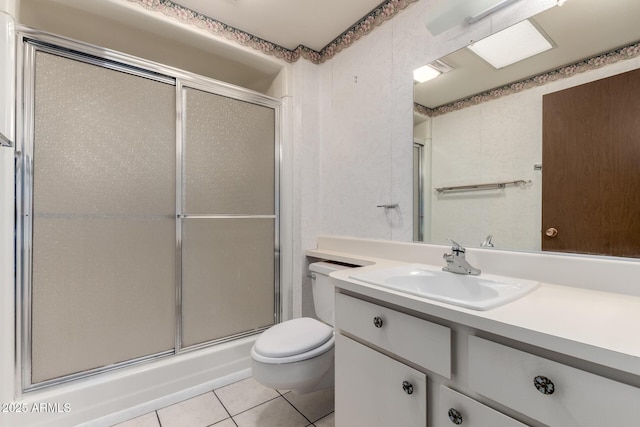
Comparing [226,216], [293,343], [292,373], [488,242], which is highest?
[226,216]

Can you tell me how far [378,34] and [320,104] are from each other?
0.63m

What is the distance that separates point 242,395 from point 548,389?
5.19 feet

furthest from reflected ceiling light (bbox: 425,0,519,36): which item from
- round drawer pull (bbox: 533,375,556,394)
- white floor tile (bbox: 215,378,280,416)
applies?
white floor tile (bbox: 215,378,280,416)

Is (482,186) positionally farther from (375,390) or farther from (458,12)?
(375,390)

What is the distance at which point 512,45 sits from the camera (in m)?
1.21

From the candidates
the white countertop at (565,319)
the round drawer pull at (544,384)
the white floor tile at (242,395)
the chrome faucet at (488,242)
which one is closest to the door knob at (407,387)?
the white countertop at (565,319)

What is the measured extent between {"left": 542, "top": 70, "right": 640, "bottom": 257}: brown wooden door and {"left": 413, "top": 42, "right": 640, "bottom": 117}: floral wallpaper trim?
67 mm

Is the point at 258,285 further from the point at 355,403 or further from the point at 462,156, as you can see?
the point at 462,156

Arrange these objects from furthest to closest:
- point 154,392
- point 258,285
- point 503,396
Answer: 1. point 258,285
2. point 154,392
3. point 503,396

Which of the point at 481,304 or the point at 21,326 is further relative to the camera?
the point at 21,326

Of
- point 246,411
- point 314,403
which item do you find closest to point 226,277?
point 246,411

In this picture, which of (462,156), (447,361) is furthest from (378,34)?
(447,361)

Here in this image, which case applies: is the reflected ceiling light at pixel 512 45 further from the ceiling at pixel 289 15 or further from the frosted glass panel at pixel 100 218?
the frosted glass panel at pixel 100 218

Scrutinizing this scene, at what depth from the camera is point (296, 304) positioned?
210 centimetres
